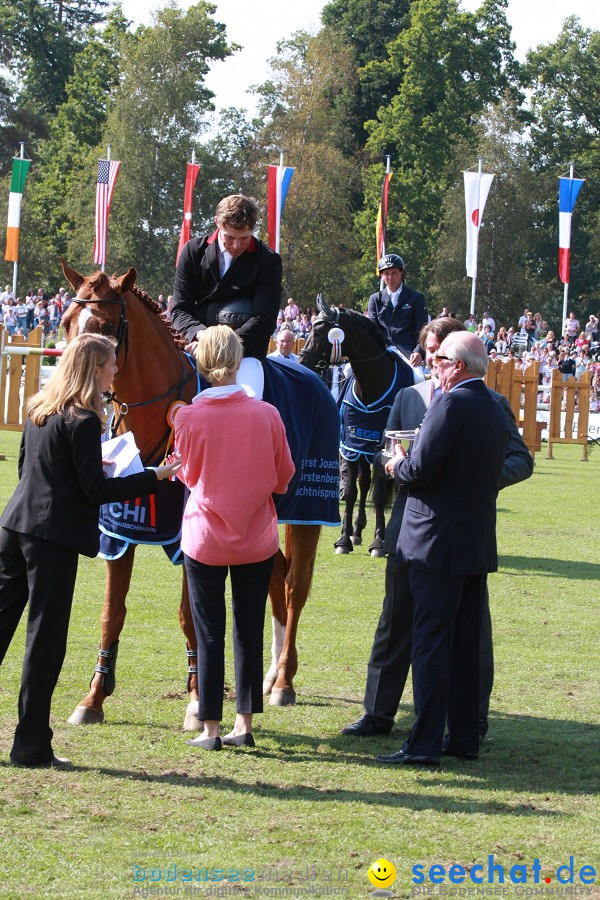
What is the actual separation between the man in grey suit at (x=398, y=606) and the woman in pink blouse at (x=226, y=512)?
0.69 metres

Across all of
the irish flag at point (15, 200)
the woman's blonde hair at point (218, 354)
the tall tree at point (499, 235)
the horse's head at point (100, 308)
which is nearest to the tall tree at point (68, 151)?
the tall tree at point (499, 235)

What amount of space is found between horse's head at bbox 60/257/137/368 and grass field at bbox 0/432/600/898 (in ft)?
6.51

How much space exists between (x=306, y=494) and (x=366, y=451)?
Result: 4.95m

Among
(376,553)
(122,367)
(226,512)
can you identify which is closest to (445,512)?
(226,512)

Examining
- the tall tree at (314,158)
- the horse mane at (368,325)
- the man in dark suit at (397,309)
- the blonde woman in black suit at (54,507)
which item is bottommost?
the blonde woman in black suit at (54,507)

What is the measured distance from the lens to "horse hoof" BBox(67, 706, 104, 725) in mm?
5848

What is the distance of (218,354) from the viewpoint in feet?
17.2

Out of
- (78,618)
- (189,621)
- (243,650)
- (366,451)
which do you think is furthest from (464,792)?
(366,451)

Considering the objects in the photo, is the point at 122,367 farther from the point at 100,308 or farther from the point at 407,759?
the point at 407,759

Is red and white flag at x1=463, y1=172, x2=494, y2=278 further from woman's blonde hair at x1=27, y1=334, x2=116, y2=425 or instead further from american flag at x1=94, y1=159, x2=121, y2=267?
woman's blonde hair at x1=27, y1=334, x2=116, y2=425

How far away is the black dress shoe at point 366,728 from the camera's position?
19.4 feet

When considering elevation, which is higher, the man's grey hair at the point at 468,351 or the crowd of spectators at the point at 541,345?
the crowd of spectators at the point at 541,345

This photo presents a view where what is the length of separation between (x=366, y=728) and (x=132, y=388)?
Answer: 216 cm

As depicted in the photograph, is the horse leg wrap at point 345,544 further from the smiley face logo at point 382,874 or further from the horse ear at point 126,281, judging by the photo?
the smiley face logo at point 382,874
